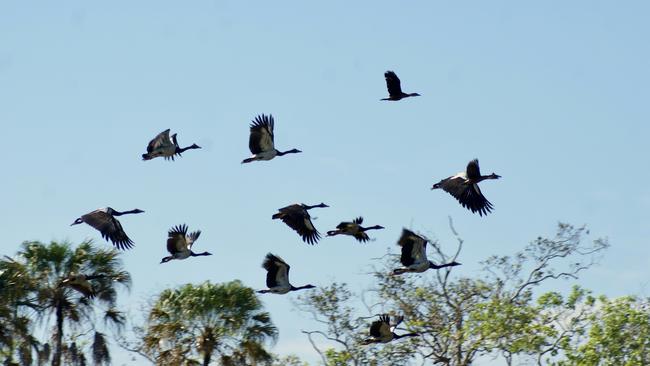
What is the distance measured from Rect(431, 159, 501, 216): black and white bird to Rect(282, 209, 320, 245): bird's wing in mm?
2482

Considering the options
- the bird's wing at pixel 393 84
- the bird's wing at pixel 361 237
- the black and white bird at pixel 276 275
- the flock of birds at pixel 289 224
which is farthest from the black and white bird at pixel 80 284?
the bird's wing at pixel 393 84

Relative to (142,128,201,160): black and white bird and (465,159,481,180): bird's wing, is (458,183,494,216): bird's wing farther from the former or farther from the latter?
(142,128,201,160): black and white bird

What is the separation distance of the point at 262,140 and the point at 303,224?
159 cm

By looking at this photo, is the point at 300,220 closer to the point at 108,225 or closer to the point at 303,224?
the point at 303,224

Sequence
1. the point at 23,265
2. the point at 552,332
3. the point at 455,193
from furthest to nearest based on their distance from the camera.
A: the point at 552,332, the point at 23,265, the point at 455,193

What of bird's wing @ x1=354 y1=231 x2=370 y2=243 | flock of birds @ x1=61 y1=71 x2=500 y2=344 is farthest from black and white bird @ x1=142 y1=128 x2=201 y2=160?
bird's wing @ x1=354 y1=231 x2=370 y2=243

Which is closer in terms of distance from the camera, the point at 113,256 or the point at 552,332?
the point at 113,256

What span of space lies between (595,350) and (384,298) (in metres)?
4.90

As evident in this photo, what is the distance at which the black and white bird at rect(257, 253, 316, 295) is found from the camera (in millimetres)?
28703

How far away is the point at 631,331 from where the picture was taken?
35.2m

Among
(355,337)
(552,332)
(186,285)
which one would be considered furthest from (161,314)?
(552,332)

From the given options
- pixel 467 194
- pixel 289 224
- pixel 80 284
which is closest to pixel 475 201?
pixel 467 194

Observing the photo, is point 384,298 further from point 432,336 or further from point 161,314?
A: point 161,314

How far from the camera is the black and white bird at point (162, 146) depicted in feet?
95.2
